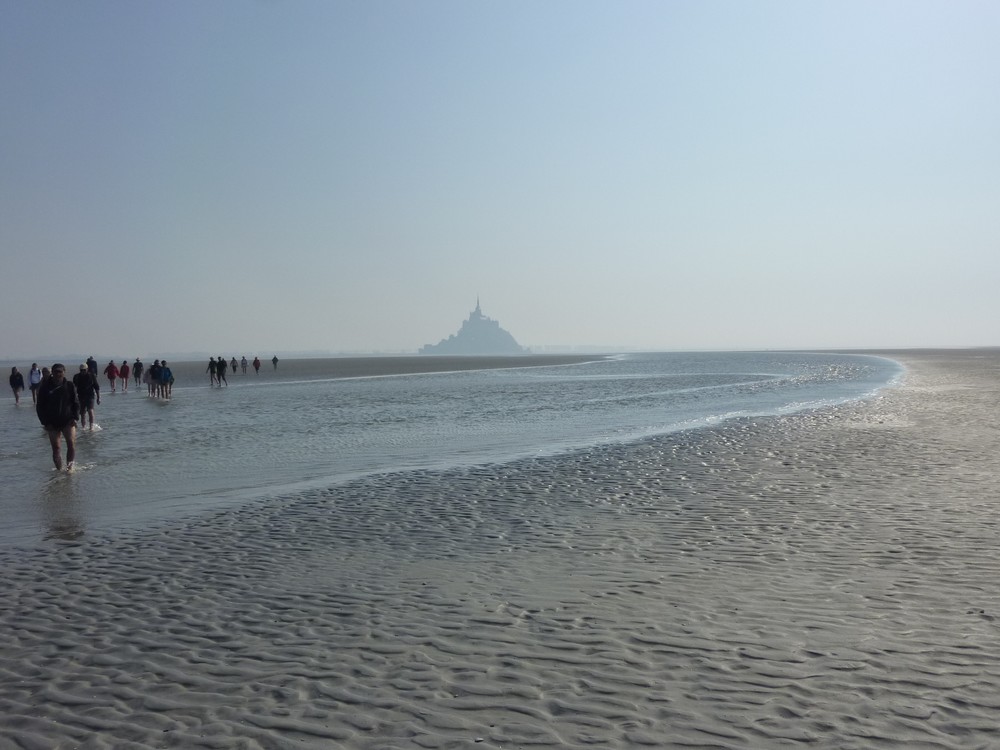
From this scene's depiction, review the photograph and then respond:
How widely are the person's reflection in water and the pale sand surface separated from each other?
866 millimetres

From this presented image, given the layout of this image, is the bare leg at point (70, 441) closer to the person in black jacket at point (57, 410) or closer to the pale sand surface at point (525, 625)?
the person in black jacket at point (57, 410)

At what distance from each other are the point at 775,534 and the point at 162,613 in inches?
283

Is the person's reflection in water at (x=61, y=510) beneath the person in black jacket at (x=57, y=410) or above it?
beneath

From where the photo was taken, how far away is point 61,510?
41.9 ft

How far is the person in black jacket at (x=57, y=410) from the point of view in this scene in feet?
55.0

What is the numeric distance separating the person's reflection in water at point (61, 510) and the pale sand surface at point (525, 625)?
87 cm

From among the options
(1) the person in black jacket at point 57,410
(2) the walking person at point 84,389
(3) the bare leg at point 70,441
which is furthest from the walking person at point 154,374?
(3) the bare leg at point 70,441

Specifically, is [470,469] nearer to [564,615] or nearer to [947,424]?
[564,615]

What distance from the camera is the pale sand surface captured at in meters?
5.11

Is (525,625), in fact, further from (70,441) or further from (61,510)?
(70,441)

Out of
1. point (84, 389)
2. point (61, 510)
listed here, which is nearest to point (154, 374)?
point (84, 389)

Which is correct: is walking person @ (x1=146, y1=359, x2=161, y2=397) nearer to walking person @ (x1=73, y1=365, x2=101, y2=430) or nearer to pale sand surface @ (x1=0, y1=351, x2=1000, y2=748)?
walking person @ (x1=73, y1=365, x2=101, y2=430)

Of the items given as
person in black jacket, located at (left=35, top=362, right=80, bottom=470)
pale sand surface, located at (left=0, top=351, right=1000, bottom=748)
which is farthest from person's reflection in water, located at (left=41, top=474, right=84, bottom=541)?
person in black jacket, located at (left=35, top=362, right=80, bottom=470)

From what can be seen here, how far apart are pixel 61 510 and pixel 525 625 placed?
365 inches
